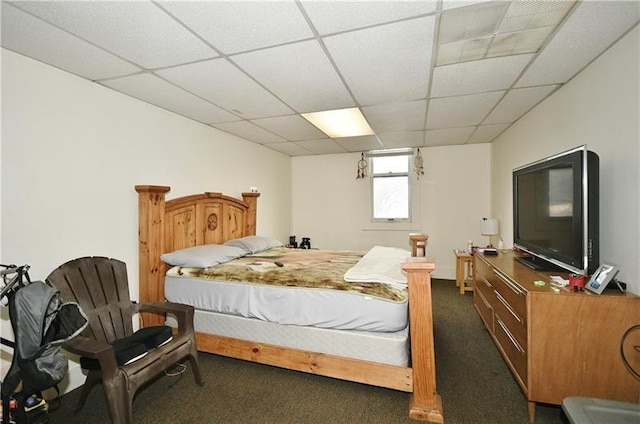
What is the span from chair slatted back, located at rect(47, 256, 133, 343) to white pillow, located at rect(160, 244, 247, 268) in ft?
1.58

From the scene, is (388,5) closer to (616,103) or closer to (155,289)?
(616,103)

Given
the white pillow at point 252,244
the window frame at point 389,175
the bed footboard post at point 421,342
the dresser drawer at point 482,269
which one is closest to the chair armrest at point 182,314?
the white pillow at point 252,244

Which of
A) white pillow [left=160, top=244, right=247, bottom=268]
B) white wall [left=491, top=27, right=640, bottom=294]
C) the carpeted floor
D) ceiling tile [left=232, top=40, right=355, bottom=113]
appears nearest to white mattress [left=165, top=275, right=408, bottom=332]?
white pillow [left=160, top=244, right=247, bottom=268]

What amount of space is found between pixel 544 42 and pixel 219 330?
3.25 m

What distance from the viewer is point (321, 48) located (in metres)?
1.91

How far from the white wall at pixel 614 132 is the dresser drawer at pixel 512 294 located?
60cm

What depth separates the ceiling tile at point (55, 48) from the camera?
1621 mm

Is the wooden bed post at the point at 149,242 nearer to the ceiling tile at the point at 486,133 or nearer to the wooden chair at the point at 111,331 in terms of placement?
the wooden chair at the point at 111,331

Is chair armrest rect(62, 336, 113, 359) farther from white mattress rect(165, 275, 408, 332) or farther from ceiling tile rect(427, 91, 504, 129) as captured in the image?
ceiling tile rect(427, 91, 504, 129)

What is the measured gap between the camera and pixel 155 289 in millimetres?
2799

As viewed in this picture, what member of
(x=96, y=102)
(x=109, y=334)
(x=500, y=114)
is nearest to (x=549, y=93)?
(x=500, y=114)

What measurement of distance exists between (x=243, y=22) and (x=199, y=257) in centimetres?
202

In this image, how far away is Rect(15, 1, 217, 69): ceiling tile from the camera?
1.49m

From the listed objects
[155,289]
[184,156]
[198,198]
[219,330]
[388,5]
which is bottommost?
[219,330]
